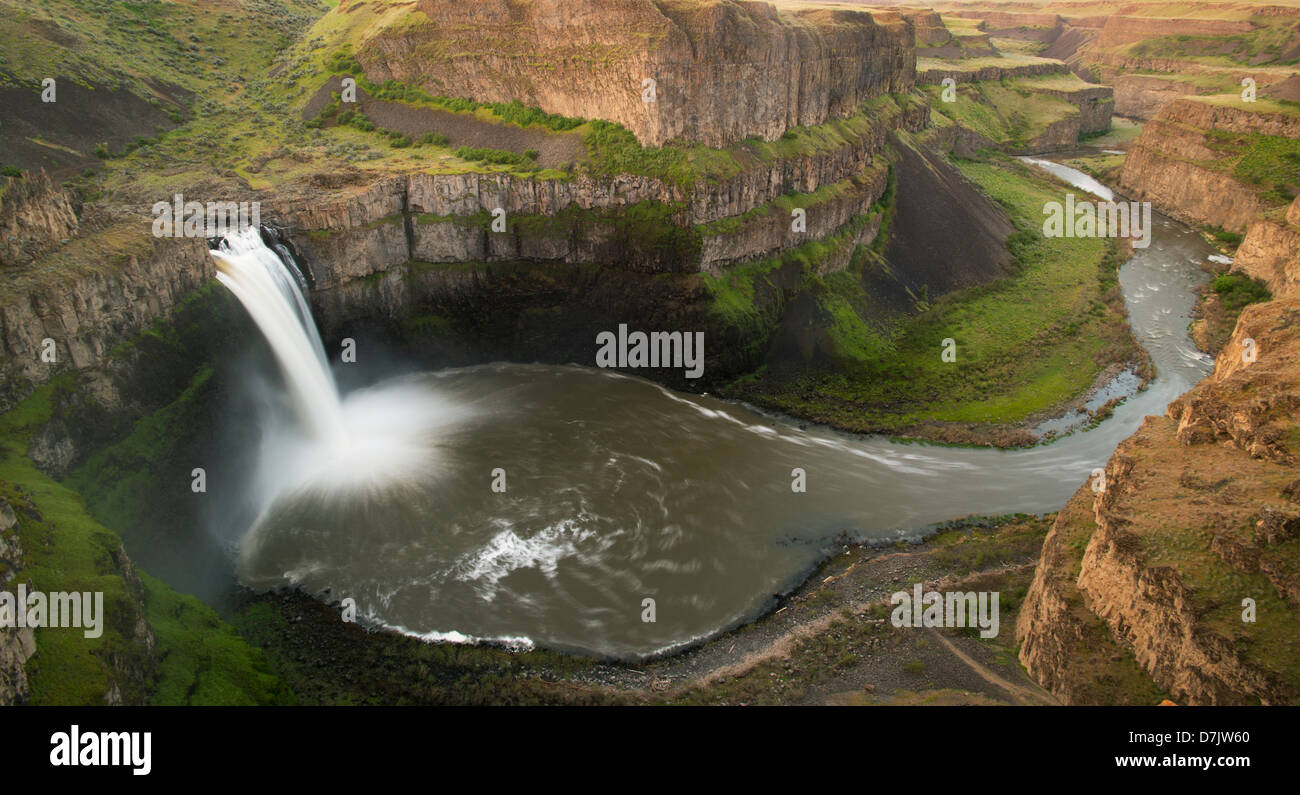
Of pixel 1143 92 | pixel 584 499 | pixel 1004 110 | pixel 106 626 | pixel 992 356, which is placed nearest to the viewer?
pixel 106 626

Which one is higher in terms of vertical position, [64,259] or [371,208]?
[371,208]

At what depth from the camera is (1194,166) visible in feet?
219

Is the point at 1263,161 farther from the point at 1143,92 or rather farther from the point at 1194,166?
the point at 1143,92

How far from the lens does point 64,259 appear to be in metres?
27.3

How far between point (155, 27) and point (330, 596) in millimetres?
53379

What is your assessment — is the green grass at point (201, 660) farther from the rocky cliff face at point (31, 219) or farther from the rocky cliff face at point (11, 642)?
the rocky cliff face at point (31, 219)

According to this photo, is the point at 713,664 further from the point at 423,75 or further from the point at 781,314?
the point at 423,75

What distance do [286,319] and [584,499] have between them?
52.8ft

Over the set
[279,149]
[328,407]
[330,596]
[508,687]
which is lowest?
[508,687]

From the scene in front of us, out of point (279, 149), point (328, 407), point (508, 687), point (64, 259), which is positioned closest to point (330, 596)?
point (508, 687)

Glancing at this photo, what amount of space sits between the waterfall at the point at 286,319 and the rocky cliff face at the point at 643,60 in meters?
19.5

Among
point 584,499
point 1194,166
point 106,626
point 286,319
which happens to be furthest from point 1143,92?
point 106,626

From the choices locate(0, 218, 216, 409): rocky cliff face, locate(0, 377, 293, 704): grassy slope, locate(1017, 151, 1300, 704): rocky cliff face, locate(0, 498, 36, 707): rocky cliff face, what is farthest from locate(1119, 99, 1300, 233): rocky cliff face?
locate(0, 498, 36, 707): rocky cliff face

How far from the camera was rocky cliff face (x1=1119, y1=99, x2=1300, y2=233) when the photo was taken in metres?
61.8
